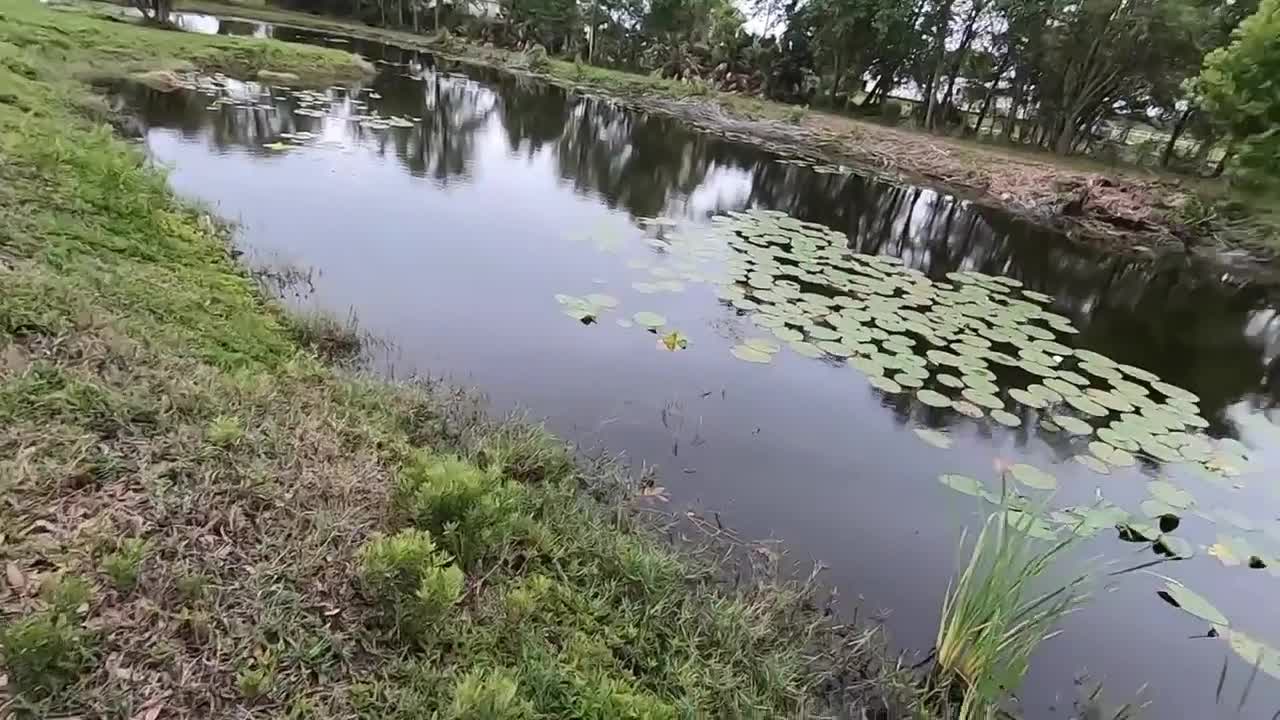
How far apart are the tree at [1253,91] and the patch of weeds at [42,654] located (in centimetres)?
1748

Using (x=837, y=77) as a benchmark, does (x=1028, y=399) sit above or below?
below

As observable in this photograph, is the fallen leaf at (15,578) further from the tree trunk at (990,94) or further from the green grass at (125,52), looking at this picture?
the tree trunk at (990,94)

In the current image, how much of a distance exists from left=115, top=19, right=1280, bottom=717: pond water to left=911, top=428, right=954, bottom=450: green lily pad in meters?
0.05

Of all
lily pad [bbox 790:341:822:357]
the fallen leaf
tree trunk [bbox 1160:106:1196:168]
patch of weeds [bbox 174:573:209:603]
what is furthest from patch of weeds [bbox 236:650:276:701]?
tree trunk [bbox 1160:106:1196:168]

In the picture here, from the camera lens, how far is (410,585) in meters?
2.40

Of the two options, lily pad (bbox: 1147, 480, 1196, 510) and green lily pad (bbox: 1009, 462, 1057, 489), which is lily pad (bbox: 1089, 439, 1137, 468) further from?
green lily pad (bbox: 1009, 462, 1057, 489)

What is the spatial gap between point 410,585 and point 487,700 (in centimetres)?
50

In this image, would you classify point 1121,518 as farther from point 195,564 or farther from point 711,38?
point 711,38

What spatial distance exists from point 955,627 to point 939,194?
48.8 feet

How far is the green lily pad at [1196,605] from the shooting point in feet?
12.3

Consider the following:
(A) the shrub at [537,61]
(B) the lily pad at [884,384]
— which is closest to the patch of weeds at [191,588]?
(B) the lily pad at [884,384]

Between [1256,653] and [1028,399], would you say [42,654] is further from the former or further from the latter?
[1028,399]

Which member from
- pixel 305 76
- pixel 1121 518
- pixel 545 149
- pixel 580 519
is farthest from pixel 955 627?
pixel 305 76

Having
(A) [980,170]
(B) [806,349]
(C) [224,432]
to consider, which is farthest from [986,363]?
(A) [980,170]
